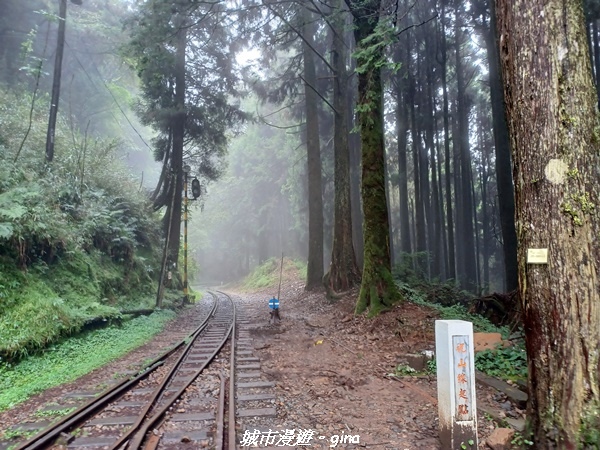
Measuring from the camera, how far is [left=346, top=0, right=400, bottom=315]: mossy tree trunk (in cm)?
1044

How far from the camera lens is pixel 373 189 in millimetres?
10750

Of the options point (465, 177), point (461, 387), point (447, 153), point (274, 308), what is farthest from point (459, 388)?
point (465, 177)

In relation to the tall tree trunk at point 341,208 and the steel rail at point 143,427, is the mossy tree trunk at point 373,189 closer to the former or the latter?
the tall tree trunk at point 341,208

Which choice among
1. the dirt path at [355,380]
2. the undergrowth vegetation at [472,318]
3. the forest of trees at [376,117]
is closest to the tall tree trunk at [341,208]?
the forest of trees at [376,117]

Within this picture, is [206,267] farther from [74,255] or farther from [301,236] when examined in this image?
[74,255]

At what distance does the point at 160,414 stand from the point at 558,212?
480 cm

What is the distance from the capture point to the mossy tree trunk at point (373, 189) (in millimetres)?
10438

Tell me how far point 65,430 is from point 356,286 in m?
10.9

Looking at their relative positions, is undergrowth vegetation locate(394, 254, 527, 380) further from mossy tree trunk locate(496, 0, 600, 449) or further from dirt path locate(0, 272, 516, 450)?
mossy tree trunk locate(496, 0, 600, 449)

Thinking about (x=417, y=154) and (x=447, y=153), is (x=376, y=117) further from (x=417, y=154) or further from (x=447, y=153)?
(x=417, y=154)

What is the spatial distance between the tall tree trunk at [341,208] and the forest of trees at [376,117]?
63mm

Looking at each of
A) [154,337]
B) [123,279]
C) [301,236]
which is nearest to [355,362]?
[154,337]

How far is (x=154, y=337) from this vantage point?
11422 mm

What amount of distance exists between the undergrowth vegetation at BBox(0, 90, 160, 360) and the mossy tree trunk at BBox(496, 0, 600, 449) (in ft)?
26.0
